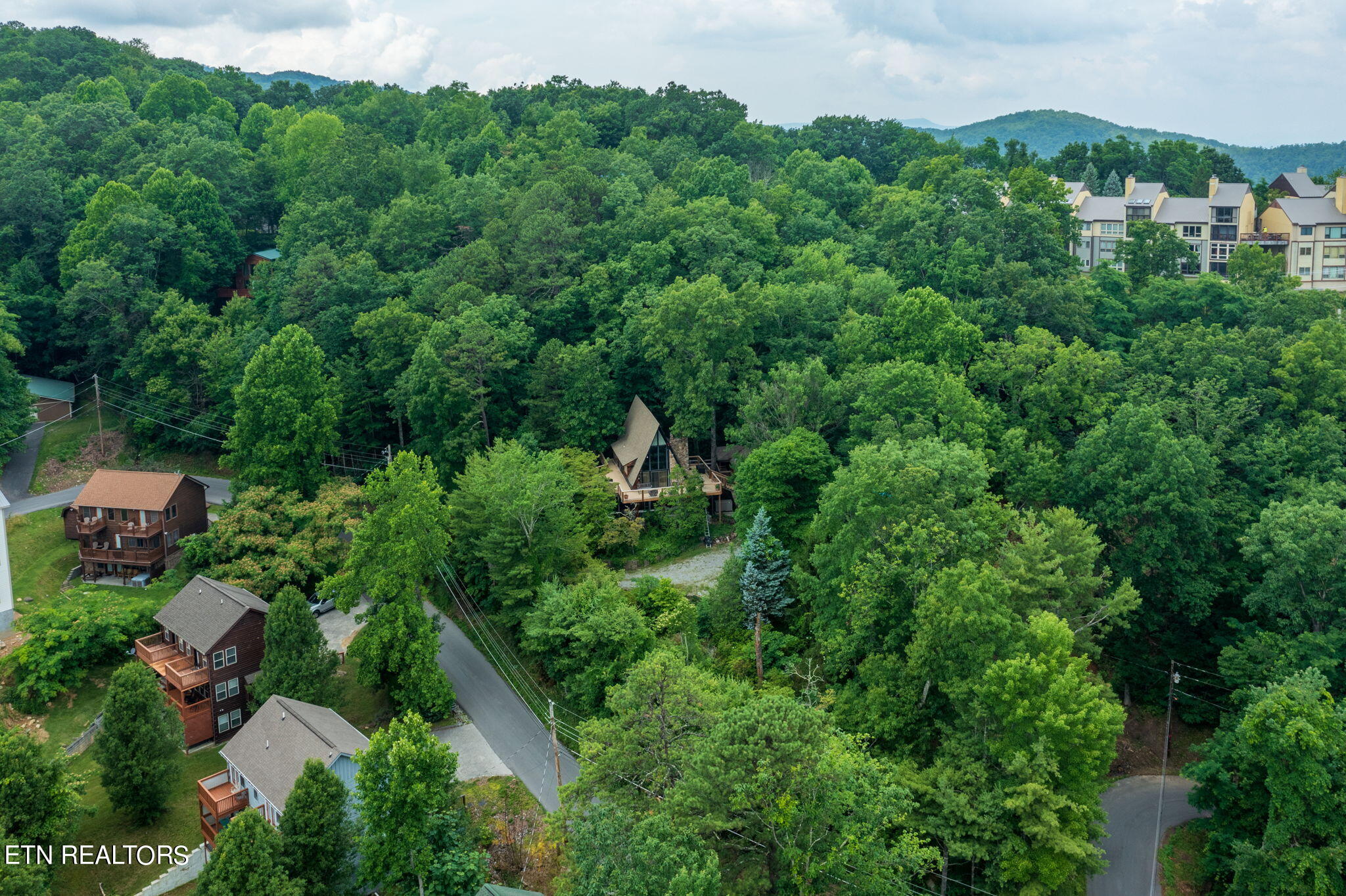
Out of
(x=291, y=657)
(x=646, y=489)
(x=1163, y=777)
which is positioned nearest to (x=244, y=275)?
(x=646, y=489)

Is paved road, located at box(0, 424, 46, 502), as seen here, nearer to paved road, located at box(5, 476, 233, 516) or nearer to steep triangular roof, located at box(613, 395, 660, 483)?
paved road, located at box(5, 476, 233, 516)

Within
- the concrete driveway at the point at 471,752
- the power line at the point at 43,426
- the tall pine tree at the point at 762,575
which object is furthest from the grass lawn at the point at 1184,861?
the power line at the point at 43,426

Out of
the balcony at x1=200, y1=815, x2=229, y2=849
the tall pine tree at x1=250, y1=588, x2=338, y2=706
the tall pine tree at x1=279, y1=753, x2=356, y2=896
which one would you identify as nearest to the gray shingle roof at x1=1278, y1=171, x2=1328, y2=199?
the tall pine tree at x1=250, y1=588, x2=338, y2=706

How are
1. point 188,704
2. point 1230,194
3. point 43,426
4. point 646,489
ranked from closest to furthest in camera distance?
point 188,704, point 646,489, point 43,426, point 1230,194

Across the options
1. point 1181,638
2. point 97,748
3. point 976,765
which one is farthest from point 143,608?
point 1181,638

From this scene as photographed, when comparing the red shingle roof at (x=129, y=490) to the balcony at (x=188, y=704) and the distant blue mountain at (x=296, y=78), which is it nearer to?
the balcony at (x=188, y=704)

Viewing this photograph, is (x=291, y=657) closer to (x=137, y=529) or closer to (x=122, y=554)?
(x=137, y=529)
